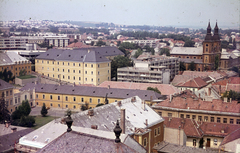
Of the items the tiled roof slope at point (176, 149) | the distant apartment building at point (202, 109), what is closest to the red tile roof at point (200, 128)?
the tiled roof slope at point (176, 149)

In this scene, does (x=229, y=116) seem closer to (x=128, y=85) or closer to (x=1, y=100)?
(x=128, y=85)

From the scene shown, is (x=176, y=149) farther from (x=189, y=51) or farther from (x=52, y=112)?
(x=189, y=51)

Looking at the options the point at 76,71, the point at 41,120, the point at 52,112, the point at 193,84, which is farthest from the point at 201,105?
the point at 76,71

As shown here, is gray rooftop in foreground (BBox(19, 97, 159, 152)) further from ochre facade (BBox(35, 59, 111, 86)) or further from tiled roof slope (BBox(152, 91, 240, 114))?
ochre facade (BBox(35, 59, 111, 86))

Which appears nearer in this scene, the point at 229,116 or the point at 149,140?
the point at 149,140

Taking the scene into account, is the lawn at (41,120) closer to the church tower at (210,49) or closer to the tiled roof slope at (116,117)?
the tiled roof slope at (116,117)

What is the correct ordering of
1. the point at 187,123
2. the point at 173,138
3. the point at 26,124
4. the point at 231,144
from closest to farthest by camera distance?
the point at 231,144
the point at 173,138
the point at 187,123
the point at 26,124

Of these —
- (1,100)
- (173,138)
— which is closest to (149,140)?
(173,138)
